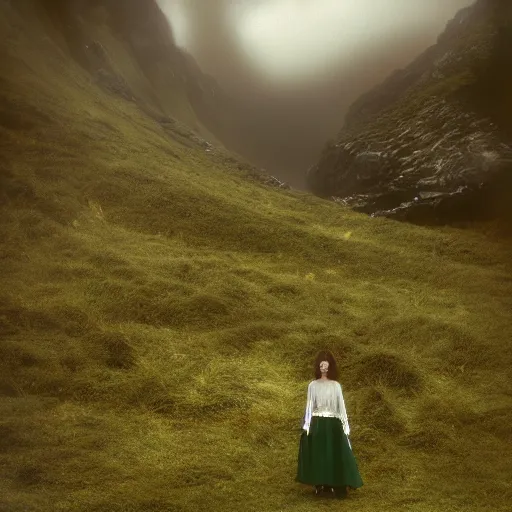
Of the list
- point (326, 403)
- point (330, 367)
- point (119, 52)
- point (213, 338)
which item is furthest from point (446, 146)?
point (119, 52)

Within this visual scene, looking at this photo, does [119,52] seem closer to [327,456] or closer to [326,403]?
[326,403]

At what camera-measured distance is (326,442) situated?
806cm

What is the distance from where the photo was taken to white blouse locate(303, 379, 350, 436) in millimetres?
8172

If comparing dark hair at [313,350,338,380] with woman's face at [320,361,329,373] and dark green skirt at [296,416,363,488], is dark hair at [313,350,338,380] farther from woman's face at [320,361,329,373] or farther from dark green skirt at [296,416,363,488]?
dark green skirt at [296,416,363,488]

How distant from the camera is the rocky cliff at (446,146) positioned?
37531 mm

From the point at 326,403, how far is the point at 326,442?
558mm

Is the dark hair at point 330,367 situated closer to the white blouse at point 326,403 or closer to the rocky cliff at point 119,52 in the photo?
the white blouse at point 326,403

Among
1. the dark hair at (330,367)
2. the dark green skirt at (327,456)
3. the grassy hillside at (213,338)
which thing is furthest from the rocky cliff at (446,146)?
the dark green skirt at (327,456)

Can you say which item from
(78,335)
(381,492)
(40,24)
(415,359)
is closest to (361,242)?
(415,359)

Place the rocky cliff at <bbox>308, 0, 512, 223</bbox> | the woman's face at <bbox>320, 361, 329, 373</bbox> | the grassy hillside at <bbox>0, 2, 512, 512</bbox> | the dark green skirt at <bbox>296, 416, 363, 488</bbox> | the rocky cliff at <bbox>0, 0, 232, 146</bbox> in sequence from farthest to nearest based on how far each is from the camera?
the rocky cliff at <bbox>0, 0, 232, 146</bbox> → the rocky cliff at <bbox>308, 0, 512, 223</bbox> → the grassy hillside at <bbox>0, 2, 512, 512</bbox> → the woman's face at <bbox>320, 361, 329, 373</bbox> → the dark green skirt at <bbox>296, 416, 363, 488</bbox>

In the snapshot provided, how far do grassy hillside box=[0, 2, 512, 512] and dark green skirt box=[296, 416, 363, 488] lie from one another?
0.42 metres

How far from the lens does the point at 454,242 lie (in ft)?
98.8

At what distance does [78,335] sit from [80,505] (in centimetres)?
866

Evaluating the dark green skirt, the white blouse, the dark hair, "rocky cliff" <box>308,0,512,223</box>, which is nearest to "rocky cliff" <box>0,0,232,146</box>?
"rocky cliff" <box>308,0,512,223</box>
